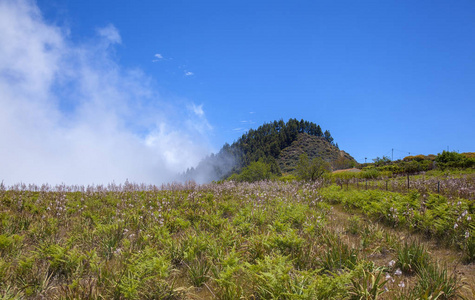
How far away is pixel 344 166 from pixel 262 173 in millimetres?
51246

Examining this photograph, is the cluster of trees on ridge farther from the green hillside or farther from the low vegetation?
the low vegetation

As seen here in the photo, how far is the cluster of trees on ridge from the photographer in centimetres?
9436

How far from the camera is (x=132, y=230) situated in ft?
22.4

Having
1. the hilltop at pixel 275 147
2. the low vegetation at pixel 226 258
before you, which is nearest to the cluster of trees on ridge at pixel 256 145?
the hilltop at pixel 275 147

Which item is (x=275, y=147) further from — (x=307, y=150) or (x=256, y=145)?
(x=307, y=150)

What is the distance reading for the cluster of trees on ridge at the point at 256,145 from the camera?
9436 centimetres

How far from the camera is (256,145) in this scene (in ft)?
325

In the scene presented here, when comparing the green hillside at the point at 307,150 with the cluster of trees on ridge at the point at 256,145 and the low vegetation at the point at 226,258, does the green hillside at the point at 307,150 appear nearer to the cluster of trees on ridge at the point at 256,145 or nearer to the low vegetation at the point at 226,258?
the cluster of trees on ridge at the point at 256,145

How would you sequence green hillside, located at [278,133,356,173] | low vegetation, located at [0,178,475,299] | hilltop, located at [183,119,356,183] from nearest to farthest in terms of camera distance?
1. low vegetation, located at [0,178,475,299]
2. green hillside, located at [278,133,356,173]
3. hilltop, located at [183,119,356,183]

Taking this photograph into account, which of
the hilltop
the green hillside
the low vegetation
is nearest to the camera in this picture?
the low vegetation

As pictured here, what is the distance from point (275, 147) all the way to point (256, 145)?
8488 millimetres

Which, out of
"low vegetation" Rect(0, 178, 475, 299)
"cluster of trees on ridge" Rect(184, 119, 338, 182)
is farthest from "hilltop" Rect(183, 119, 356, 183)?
"low vegetation" Rect(0, 178, 475, 299)

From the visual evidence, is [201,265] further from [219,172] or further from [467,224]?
[219,172]

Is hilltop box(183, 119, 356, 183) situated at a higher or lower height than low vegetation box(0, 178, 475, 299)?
higher
